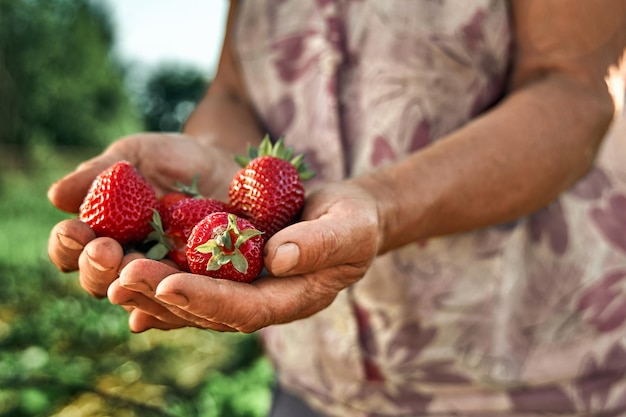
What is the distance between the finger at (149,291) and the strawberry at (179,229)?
6.7 inches

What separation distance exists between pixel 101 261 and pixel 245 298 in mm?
228

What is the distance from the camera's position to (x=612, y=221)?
1.34 m

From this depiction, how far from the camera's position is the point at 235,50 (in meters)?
1.65

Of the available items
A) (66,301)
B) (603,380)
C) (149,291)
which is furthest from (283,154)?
(66,301)

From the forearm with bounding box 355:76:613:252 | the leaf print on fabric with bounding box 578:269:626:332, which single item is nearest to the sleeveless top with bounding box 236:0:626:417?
the leaf print on fabric with bounding box 578:269:626:332

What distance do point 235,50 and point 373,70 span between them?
16.6 inches

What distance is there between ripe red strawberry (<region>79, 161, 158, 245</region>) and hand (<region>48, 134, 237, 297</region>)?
5 cm

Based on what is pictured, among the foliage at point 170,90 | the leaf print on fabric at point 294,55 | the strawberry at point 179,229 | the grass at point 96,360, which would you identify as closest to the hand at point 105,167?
the strawberry at point 179,229

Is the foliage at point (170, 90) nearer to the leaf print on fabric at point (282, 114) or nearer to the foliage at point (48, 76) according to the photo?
the foliage at point (48, 76)

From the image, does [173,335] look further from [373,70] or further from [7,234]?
[373,70]

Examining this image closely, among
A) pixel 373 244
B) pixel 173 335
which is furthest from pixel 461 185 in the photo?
pixel 173 335

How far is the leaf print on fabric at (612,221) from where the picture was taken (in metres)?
1.34

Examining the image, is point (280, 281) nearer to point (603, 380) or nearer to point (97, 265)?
point (97, 265)

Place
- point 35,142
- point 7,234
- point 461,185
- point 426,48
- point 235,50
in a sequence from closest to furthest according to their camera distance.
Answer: point 461,185
point 426,48
point 235,50
point 7,234
point 35,142
